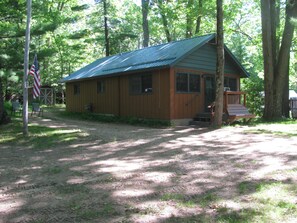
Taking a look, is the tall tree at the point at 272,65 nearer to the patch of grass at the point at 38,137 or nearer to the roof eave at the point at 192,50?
the roof eave at the point at 192,50

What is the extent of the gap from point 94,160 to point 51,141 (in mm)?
3434

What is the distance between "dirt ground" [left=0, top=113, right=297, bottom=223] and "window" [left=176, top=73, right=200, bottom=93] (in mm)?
5908

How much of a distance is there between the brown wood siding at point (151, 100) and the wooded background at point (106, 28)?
4096mm

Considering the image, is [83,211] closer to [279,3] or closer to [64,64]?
[279,3]

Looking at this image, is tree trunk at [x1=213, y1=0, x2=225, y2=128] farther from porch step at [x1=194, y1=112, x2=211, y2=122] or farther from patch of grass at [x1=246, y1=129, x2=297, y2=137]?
porch step at [x1=194, y1=112, x2=211, y2=122]

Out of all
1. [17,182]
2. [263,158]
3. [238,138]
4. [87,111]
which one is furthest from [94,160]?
[87,111]

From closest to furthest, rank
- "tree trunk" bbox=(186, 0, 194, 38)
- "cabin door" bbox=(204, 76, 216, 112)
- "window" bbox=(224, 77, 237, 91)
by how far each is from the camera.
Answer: "cabin door" bbox=(204, 76, 216, 112) < "window" bbox=(224, 77, 237, 91) < "tree trunk" bbox=(186, 0, 194, 38)

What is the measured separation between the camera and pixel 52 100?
3547 cm

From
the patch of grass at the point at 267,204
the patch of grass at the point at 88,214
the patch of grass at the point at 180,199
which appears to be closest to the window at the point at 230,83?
the patch of grass at the point at 267,204

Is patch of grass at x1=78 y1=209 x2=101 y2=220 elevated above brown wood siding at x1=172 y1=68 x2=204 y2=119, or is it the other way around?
brown wood siding at x1=172 y1=68 x2=204 y2=119

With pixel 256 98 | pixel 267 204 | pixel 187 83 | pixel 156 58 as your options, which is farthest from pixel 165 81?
pixel 267 204

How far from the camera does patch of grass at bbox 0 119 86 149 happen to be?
10266 millimetres

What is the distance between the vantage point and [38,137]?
1121cm

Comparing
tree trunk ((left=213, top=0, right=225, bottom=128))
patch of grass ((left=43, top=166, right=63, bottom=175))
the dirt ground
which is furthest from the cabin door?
patch of grass ((left=43, top=166, right=63, bottom=175))
